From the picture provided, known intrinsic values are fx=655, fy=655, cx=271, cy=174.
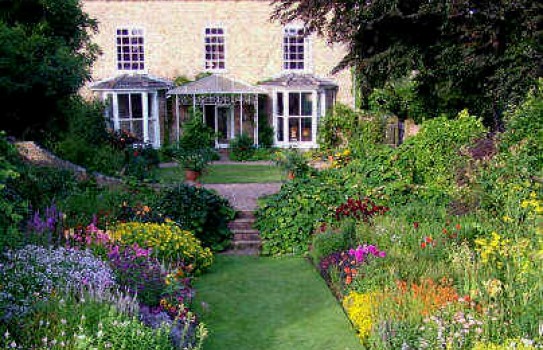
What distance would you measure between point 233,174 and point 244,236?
8031 mm

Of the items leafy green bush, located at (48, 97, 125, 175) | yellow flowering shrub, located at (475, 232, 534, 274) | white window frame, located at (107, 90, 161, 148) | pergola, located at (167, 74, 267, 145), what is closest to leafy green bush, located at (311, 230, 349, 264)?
yellow flowering shrub, located at (475, 232, 534, 274)

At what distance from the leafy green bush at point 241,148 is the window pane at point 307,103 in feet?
9.74

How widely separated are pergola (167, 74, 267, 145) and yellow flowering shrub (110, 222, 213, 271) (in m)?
16.2

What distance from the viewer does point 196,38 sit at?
2605 centimetres

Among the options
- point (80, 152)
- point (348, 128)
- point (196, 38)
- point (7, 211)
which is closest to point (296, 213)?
point (7, 211)

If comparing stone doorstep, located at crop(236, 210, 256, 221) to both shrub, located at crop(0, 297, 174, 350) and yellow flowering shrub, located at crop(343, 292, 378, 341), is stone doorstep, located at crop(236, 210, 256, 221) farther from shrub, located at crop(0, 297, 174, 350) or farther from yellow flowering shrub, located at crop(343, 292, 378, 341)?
shrub, located at crop(0, 297, 174, 350)

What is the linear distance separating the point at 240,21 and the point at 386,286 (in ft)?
69.2

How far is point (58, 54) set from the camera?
11.8 m

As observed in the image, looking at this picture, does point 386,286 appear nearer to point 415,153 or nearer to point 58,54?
point 415,153

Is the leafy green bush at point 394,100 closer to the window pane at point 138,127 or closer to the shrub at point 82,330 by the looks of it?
the window pane at point 138,127

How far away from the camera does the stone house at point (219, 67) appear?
25.8 meters

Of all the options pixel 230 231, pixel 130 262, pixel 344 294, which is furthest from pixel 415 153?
pixel 130 262

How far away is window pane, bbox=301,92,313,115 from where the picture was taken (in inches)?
1043

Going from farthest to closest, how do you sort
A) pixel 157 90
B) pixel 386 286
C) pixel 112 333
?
pixel 157 90
pixel 386 286
pixel 112 333
